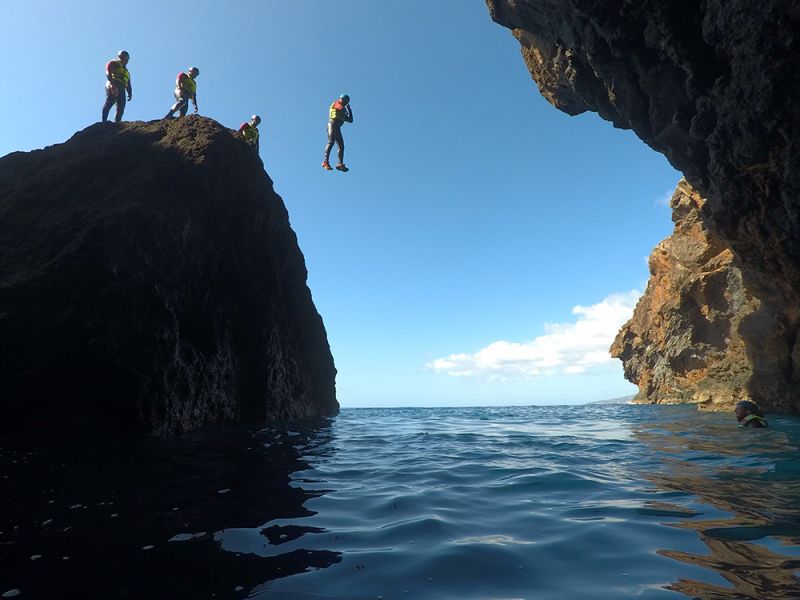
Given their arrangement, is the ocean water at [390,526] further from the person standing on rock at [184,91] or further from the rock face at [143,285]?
the person standing on rock at [184,91]

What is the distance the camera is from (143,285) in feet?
31.0

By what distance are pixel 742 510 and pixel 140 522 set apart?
20.0ft

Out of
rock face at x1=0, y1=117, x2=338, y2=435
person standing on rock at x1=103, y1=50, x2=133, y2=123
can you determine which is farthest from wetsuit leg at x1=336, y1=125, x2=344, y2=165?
person standing on rock at x1=103, y1=50, x2=133, y2=123

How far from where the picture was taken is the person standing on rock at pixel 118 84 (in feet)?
43.8

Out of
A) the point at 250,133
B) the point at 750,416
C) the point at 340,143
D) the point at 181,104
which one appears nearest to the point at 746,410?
the point at 750,416

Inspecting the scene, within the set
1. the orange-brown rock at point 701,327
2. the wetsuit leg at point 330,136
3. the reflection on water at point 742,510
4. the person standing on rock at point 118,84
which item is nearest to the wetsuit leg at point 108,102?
the person standing on rock at point 118,84

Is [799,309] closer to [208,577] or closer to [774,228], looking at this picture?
[774,228]

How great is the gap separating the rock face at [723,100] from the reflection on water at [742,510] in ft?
19.0

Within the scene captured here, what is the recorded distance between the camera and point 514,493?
5.43 m

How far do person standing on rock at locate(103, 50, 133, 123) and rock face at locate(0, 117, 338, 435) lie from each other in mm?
1638

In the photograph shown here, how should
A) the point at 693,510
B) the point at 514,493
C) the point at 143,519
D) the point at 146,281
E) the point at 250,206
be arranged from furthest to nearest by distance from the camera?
the point at 250,206 → the point at 146,281 → the point at 514,493 → the point at 693,510 → the point at 143,519

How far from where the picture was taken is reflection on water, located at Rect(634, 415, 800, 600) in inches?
110

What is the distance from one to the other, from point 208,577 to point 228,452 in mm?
5156

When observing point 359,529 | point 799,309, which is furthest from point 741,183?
point 359,529
